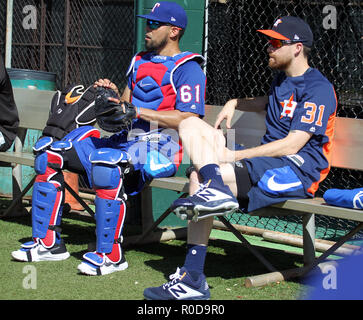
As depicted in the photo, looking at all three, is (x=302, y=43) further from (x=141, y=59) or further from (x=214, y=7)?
(x=214, y=7)

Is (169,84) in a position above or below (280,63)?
below

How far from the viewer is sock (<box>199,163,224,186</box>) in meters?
3.26

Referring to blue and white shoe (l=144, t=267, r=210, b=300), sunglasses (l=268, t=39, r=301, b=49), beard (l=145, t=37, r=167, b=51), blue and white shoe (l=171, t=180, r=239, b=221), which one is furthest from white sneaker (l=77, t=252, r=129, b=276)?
sunglasses (l=268, t=39, r=301, b=49)

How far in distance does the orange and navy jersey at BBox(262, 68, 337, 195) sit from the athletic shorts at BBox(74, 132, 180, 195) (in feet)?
2.21

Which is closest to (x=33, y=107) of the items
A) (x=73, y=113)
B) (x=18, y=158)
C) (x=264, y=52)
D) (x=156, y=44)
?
(x=18, y=158)

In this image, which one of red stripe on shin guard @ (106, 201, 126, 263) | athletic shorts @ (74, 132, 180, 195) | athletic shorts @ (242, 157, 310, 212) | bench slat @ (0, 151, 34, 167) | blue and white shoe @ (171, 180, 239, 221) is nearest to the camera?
blue and white shoe @ (171, 180, 239, 221)

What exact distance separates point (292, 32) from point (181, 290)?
1665mm

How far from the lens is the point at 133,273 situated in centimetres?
380

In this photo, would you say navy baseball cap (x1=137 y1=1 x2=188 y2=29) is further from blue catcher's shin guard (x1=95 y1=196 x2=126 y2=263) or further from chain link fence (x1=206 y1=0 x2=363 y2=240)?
chain link fence (x1=206 y1=0 x2=363 y2=240)

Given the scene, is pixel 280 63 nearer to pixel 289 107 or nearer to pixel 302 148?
pixel 289 107

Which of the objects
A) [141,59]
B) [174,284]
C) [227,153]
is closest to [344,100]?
[141,59]

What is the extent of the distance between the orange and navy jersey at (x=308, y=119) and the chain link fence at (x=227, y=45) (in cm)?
173

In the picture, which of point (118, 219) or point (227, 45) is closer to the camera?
point (118, 219)

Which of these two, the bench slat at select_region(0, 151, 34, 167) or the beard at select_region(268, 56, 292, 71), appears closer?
the beard at select_region(268, 56, 292, 71)
